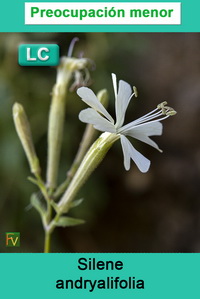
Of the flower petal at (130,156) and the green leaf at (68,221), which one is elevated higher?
the flower petal at (130,156)

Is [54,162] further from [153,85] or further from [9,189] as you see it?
[153,85]

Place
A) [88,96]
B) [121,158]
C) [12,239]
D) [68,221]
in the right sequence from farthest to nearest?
[121,158] → [12,239] → [68,221] → [88,96]

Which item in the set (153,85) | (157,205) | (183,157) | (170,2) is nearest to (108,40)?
(153,85)

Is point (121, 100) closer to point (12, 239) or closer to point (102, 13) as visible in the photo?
point (102, 13)

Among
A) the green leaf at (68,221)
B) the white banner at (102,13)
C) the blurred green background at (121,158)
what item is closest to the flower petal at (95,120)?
the green leaf at (68,221)

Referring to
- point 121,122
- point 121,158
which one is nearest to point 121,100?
point 121,122

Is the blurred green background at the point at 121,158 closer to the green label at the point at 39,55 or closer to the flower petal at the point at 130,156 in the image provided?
the green label at the point at 39,55

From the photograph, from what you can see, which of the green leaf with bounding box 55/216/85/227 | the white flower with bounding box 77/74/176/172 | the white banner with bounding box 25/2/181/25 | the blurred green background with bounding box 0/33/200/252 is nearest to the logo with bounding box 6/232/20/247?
the green leaf with bounding box 55/216/85/227
